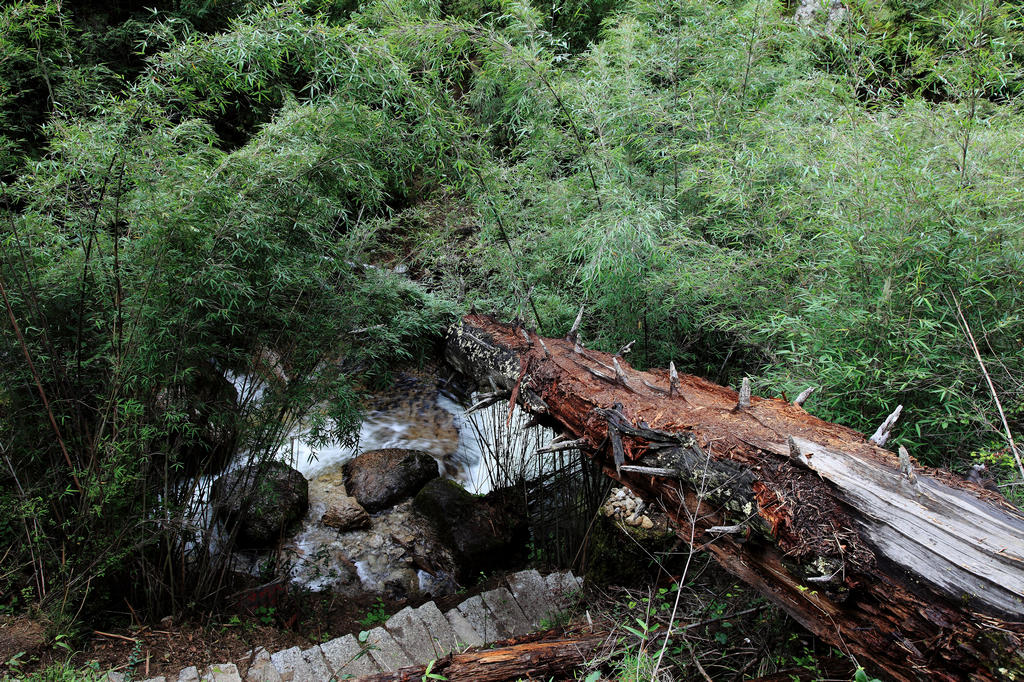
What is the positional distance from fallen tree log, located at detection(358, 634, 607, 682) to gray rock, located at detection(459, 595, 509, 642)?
2.57ft

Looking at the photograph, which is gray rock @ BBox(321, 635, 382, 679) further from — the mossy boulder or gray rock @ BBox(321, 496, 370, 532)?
gray rock @ BBox(321, 496, 370, 532)

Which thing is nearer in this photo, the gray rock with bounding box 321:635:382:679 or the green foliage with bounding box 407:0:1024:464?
the green foliage with bounding box 407:0:1024:464

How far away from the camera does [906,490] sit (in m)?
1.59

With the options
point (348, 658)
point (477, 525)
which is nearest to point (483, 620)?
point (348, 658)

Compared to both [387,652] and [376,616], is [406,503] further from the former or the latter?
[387,652]

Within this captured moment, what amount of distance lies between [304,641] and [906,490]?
10.2ft

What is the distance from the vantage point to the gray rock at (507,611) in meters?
2.93

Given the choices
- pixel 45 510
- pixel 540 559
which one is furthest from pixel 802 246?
pixel 45 510

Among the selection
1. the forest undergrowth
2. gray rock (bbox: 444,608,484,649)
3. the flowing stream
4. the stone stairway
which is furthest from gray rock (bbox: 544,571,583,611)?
the forest undergrowth

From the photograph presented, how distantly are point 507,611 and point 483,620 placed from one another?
0.15 meters

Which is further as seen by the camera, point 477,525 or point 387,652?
point 477,525

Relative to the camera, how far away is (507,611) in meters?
3.03

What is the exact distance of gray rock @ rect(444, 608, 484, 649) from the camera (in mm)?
2783

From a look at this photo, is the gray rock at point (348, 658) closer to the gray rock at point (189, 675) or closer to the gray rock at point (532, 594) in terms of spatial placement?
the gray rock at point (189, 675)
